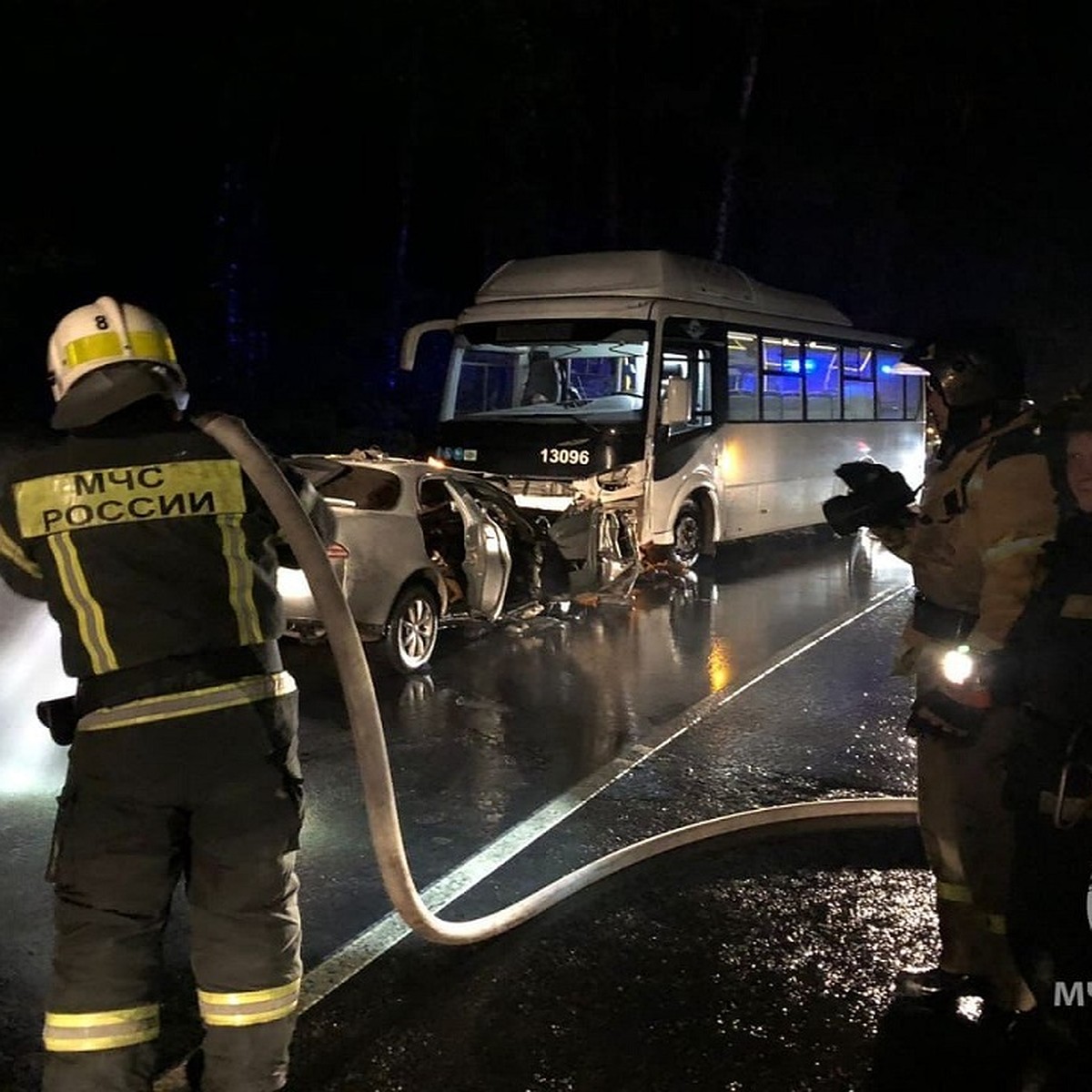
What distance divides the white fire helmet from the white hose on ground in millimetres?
158

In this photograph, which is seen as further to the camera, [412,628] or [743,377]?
[743,377]

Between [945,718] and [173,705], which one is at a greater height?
[173,705]

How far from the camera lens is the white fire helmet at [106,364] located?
268cm

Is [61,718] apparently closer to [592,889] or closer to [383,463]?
[592,889]

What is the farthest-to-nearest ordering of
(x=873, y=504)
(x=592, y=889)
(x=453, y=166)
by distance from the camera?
(x=453, y=166) < (x=592, y=889) < (x=873, y=504)

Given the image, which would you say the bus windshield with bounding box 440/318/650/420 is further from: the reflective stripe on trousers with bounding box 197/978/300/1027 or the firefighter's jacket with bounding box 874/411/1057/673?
the reflective stripe on trousers with bounding box 197/978/300/1027

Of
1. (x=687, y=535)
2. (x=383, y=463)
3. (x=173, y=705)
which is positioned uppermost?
(x=173, y=705)

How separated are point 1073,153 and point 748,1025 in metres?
37.8

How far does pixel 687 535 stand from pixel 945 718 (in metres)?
9.59

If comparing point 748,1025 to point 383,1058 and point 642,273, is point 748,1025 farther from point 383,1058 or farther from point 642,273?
point 642,273

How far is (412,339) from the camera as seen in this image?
40.2 feet

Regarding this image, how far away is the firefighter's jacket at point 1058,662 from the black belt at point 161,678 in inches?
84.6

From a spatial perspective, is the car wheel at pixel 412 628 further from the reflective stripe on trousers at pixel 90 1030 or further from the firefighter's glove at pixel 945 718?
the reflective stripe on trousers at pixel 90 1030

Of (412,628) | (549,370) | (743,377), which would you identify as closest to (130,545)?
(412,628)
